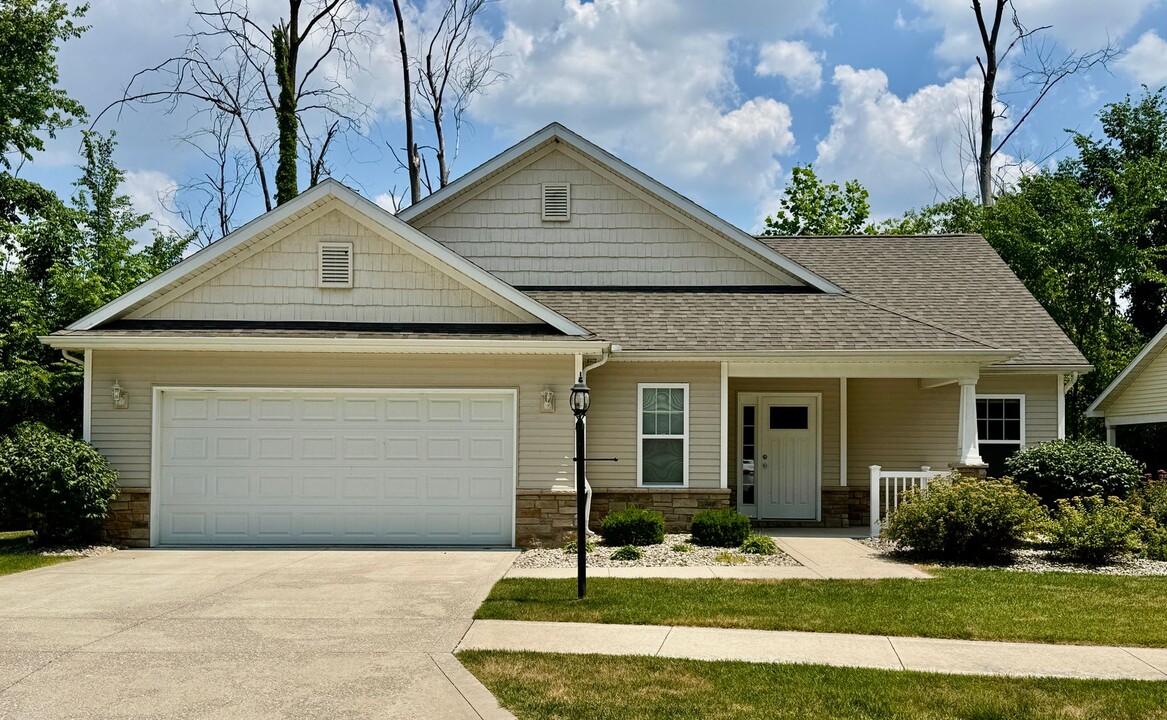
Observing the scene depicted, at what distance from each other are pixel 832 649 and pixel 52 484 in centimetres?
984

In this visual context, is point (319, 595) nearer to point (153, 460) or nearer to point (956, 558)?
point (153, 460)

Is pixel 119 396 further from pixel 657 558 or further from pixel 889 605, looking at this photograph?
pixel 889 605

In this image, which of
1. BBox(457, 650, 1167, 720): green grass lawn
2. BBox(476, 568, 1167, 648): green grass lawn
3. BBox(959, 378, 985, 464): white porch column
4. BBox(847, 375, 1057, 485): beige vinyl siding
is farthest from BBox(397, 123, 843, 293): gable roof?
BBox(457, 650, 1167, 720): green grass lawn

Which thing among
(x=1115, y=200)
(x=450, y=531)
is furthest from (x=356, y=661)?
(x=1115, y=200)

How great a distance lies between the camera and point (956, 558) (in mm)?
12367

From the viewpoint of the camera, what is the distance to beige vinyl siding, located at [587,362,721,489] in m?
14.8

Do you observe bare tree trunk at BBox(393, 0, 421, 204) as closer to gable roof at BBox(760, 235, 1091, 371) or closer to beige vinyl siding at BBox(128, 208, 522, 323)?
gable roof at BBox(760, 235, 1091, 371)

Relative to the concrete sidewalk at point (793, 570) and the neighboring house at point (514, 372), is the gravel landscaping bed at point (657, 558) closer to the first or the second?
the concrete sidewalk at point (793, 570)

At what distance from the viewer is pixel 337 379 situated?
1355 cm

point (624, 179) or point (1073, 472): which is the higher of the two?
point (624, 179)

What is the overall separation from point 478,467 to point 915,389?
8.07 metres

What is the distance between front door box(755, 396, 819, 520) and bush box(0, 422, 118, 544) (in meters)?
10.1

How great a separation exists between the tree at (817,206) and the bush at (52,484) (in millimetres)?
25031

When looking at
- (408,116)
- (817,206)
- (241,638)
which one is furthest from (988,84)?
(241,638)
